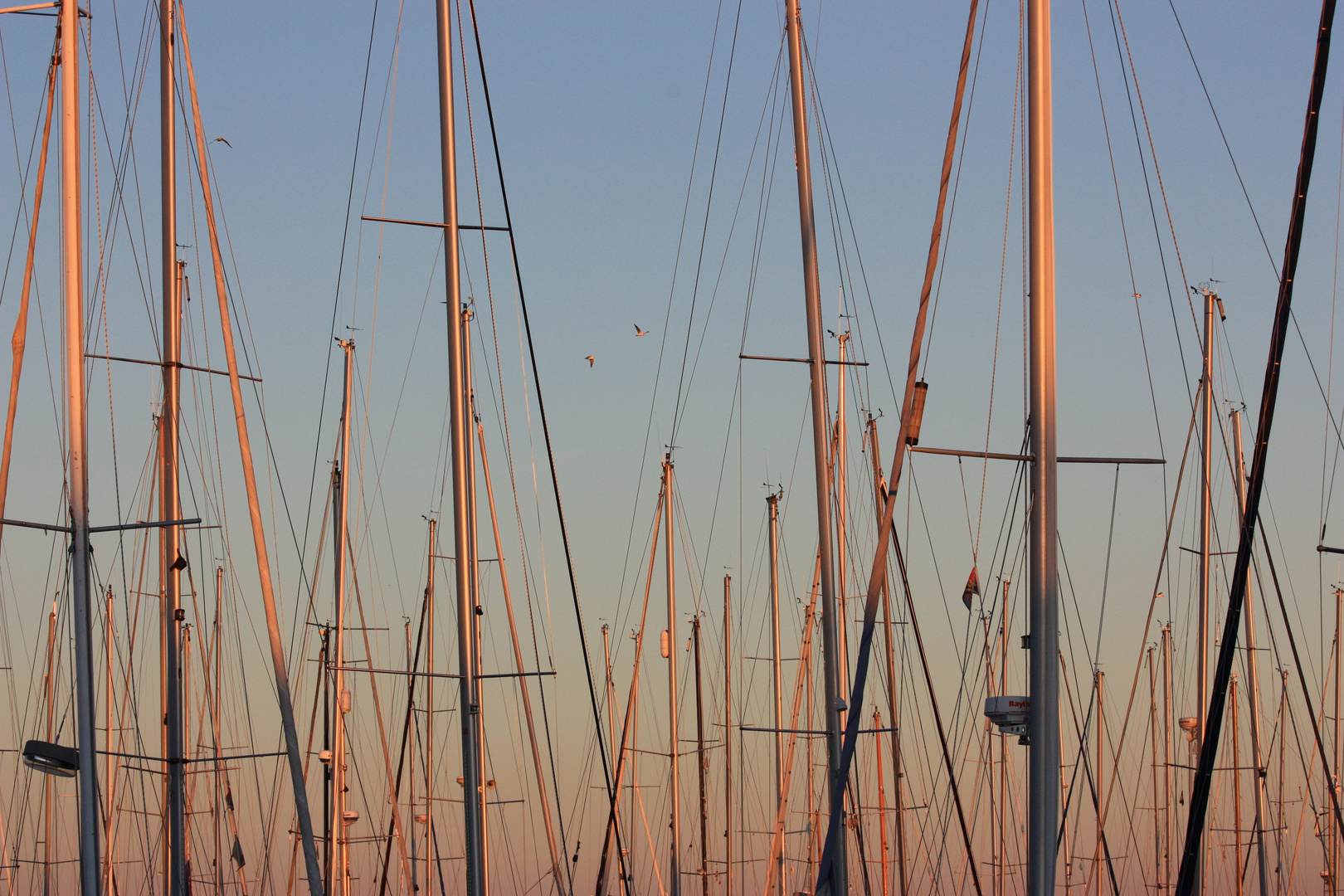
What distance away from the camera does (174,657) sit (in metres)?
16.3

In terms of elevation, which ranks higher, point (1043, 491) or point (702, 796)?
point (1043, 491)

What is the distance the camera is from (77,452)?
13133mm

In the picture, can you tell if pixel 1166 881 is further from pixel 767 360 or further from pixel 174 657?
pixel 174 657

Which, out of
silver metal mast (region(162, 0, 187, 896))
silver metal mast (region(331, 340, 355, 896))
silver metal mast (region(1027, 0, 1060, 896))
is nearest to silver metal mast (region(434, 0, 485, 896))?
silver metal mast (region(162, 0, 187, 896))

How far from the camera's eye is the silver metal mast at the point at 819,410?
51.0ft

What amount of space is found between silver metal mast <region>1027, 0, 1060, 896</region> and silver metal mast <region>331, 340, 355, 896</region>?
1670cm

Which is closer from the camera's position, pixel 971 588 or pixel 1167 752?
pixel 971 588

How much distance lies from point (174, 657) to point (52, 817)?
22710mm

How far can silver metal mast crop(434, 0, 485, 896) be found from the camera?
15.2 meters

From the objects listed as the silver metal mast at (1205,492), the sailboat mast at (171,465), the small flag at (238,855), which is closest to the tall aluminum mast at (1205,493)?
the silver metal mast at (1205,492)

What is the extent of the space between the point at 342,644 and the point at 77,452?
47.2 ft

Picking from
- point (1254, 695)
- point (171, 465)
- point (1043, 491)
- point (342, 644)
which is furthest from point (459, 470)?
point (1254, 695)

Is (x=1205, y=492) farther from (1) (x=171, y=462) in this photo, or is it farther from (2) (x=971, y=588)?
(1) (x=171, y=462)

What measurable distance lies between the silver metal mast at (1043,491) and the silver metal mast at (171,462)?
898 centimetres
